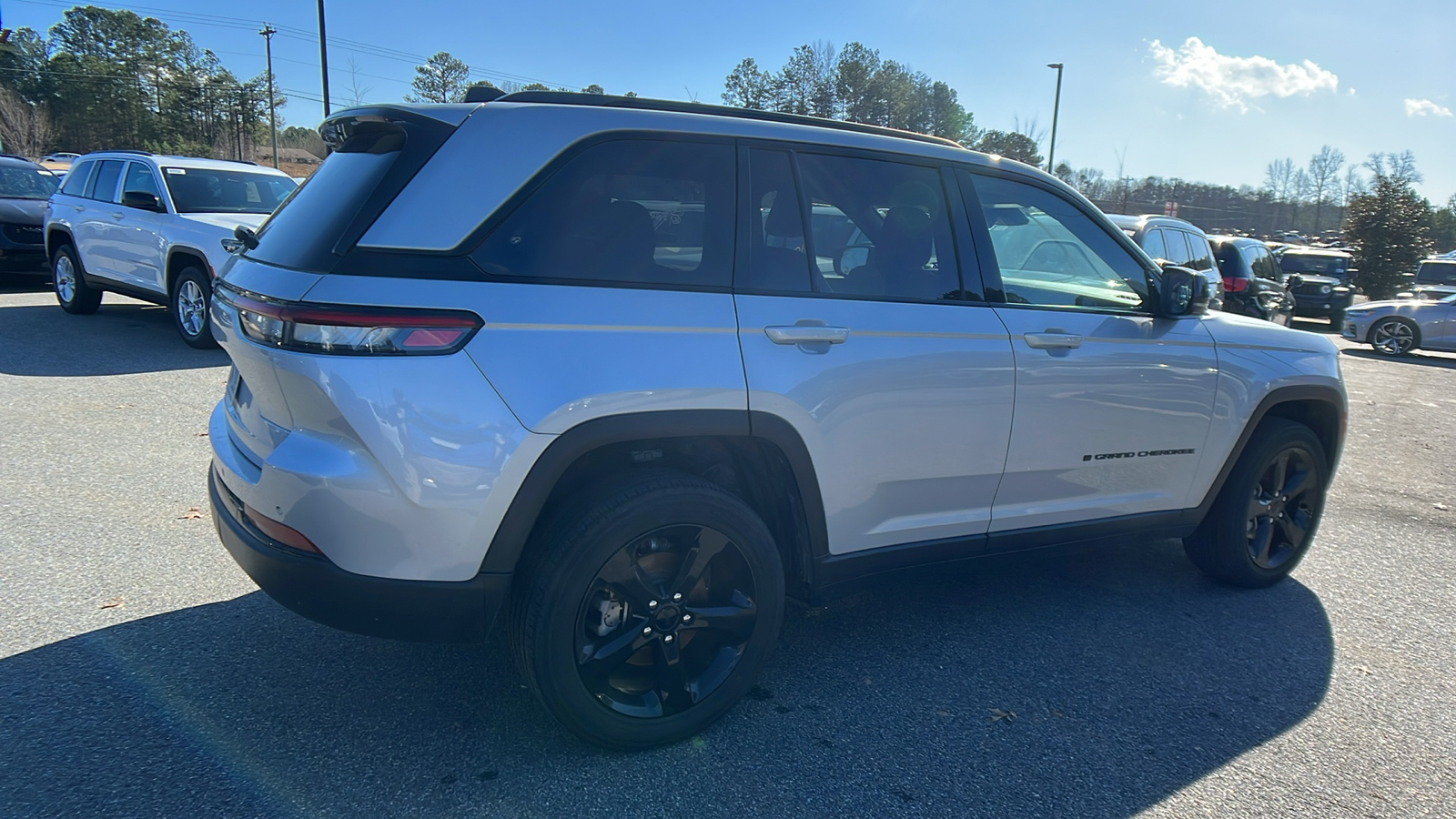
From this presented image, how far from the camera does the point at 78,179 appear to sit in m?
10.2

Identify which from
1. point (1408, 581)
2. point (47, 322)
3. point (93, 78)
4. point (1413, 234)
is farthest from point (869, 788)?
point (93, 78)

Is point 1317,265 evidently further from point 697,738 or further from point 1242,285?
point 697,738

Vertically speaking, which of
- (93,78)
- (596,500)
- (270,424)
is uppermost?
(93,78)

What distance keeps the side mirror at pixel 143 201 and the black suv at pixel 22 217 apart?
4.31m

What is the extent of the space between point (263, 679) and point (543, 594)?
48.7 inches

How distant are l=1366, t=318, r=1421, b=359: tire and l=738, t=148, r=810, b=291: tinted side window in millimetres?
16716

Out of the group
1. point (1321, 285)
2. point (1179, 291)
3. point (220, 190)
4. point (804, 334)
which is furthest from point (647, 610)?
point (1321, 285)

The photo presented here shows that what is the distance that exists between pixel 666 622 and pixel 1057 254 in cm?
230

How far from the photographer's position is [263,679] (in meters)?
3.02

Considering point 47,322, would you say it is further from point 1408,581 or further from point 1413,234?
point 1413,234

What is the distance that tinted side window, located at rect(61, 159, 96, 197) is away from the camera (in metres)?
10.1

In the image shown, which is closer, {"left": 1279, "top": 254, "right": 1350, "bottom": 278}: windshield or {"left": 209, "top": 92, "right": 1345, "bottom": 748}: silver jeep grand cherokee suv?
{"left": 209, "top": 92, "right": 1345, "bottom": 748}: silver jeep grand cherokee suv

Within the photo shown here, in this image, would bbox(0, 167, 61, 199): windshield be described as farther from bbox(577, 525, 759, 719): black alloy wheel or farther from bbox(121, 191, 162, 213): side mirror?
bbox(577, 525, 759, 719): black alloy wheel

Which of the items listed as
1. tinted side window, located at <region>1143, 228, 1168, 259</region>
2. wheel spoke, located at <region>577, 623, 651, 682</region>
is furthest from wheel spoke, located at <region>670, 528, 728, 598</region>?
tinted side window, located at <region>1143, 228, 1168, 259</region>
